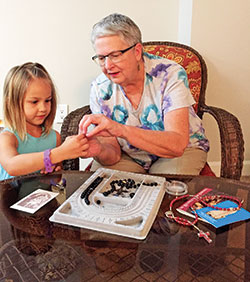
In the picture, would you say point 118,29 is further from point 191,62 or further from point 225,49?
point 225,49

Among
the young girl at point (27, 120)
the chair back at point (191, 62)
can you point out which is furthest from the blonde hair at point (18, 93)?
the chair back at point (191, 62)

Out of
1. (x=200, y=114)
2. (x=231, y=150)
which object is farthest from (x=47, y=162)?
(x=200, y=114)

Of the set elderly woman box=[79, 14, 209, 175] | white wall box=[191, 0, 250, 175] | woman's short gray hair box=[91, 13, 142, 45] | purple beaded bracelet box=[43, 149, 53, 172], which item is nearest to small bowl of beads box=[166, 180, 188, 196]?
elderly woman box=[79, 14, 209, 175]

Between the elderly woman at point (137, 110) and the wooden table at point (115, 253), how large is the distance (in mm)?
369

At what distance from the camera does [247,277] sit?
1.99ft

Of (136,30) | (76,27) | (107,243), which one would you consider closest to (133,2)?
(76,27)

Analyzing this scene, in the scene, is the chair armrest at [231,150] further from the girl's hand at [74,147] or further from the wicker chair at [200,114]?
the girl's hand at [74,147]

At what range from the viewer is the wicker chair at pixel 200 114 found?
1.23m

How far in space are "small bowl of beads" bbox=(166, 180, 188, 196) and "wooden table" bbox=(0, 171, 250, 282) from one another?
113 mm

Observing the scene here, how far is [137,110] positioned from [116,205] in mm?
597

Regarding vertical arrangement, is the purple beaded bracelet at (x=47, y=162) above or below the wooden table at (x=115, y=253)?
above

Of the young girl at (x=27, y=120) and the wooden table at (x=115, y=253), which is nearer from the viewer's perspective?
the wooden table at (x=115, y=253)

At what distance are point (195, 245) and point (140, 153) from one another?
2.39 feet

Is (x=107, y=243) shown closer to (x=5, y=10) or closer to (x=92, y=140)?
(x=92, y=140)
